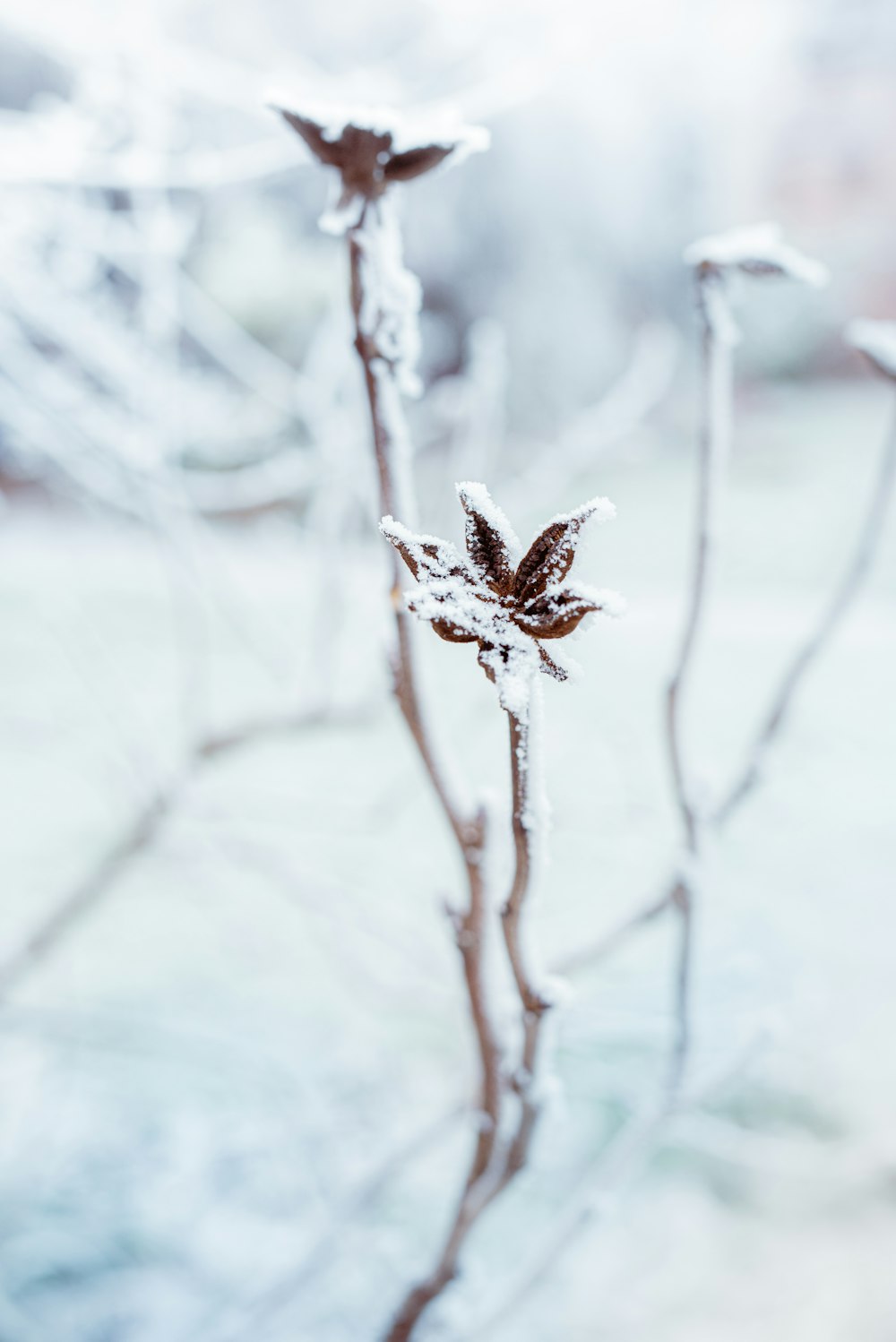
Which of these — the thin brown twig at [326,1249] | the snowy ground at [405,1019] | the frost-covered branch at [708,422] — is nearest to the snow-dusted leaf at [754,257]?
the frost-covered branch at [708,422]

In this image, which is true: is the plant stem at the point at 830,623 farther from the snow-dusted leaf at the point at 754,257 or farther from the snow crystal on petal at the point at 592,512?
the snow crystal on petal at the point at 592,512

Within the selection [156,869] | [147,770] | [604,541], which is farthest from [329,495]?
[604,541]

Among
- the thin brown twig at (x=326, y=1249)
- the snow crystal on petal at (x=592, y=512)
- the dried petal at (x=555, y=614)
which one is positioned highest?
the snow crystal on petal at (x=592, y=512)

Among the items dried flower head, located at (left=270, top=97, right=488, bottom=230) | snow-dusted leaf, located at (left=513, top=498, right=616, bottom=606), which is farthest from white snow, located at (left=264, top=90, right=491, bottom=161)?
snow-dusted leaf, located at (left=513, top=498, right=616, bottom=606)

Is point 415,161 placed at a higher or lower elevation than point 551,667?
higher

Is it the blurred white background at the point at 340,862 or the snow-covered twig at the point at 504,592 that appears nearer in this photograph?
the snow-covered twig at the point at 504,592

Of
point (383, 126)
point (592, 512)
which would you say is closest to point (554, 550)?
point (592, 512)

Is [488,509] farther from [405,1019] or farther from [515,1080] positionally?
[405,1019]
